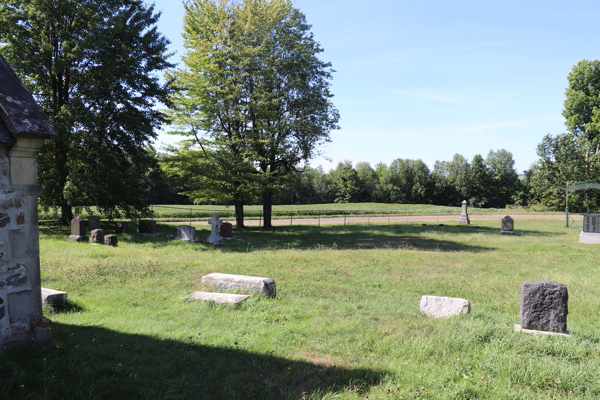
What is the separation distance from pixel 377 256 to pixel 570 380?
10.0m

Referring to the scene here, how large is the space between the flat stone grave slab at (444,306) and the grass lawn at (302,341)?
0.23m

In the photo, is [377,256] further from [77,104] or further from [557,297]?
[77,104]

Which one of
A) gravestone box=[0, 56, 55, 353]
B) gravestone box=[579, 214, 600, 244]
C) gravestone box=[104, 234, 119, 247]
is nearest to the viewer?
gravestone box=[0, 56, 55, 353]

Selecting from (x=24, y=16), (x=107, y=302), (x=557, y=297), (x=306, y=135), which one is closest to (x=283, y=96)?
(x=306, y=135)

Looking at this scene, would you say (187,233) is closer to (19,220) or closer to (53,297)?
(53,297)

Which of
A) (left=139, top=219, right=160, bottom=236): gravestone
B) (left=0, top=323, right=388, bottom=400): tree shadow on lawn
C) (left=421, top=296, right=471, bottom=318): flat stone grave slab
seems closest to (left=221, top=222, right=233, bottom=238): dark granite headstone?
(left=139, top=219, right=160, bottom=236): gravestone

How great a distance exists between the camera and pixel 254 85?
23734 millimetres

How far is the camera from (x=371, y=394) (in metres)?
3.95

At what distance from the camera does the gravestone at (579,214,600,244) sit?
18922 mm

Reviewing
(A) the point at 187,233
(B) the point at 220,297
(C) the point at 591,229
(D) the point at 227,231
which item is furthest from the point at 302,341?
(C) the point at 591,229

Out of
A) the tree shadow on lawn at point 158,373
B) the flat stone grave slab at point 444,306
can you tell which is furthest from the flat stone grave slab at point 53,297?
the flat stone grave slab at point 444,306

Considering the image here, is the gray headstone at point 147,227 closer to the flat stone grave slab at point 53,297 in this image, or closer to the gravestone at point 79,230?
the gravestone at point 79,230

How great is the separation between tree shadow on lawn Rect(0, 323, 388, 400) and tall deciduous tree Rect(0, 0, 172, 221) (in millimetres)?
13976

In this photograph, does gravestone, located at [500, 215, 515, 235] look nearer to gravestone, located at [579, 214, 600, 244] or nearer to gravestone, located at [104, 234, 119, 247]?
gravestone, located at [579, 214, 600, 244]
